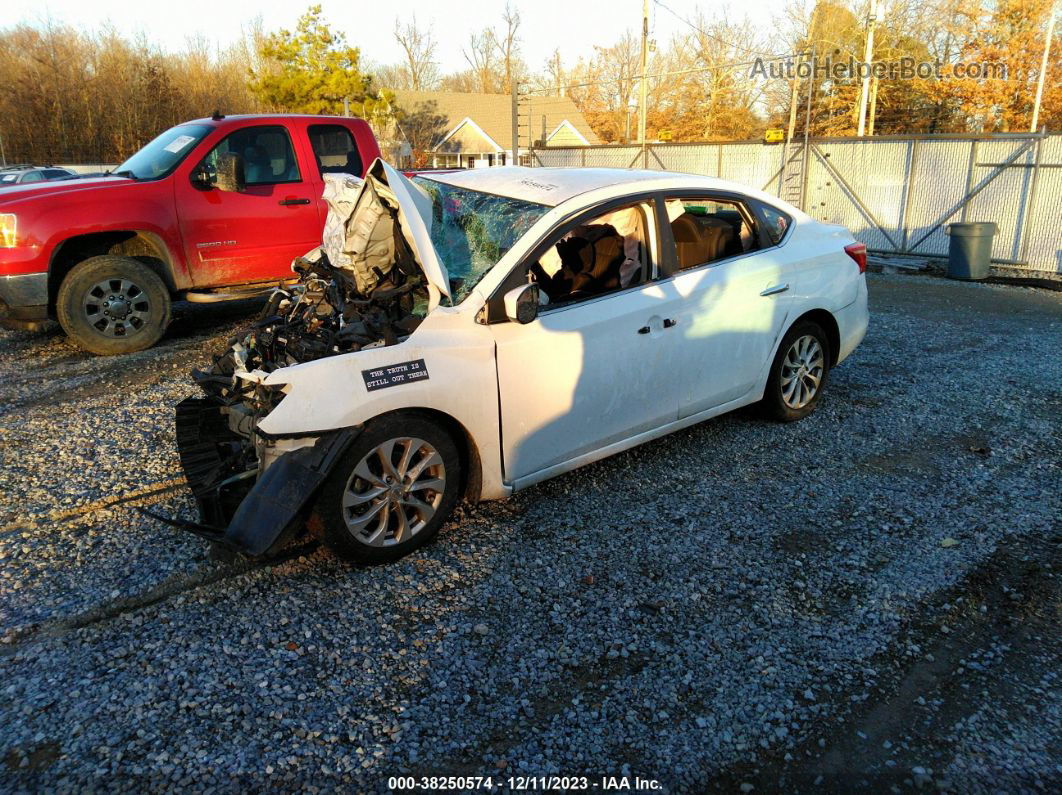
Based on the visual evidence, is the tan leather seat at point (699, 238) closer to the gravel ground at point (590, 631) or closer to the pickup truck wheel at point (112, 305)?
the gravel ground at point (590, 631)

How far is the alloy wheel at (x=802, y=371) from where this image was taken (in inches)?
207

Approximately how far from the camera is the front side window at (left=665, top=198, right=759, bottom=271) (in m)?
4.59

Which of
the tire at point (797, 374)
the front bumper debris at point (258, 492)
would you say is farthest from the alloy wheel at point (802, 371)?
the front bumper debris at point (258, 492)

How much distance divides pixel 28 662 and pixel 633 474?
3208 millimetres

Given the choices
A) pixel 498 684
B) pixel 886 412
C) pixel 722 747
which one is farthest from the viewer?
pixel 886 412

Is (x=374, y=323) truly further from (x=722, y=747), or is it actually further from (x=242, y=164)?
(x=242, y=164)

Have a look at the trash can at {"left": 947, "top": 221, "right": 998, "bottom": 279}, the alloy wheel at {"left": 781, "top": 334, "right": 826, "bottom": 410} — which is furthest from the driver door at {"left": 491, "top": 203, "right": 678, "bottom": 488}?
the trash can at {"left": 947, "top": 221, "right": 998, "bottom": 279}

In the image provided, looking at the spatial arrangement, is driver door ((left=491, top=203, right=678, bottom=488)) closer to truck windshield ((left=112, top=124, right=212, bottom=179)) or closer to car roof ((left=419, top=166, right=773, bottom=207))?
car roof ((left=419, top=166, right=773, bottom=207))

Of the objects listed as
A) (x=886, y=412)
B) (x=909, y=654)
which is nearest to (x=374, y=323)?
(x=909, y=654)

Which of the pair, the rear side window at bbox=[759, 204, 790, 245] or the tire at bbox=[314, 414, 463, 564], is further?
the rear side window at bbox=[759, 204, 790, 245]

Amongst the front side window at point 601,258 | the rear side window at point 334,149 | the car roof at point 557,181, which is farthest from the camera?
the rear side window at point 334,149

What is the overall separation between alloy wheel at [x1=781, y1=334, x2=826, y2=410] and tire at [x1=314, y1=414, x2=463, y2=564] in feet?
8.82

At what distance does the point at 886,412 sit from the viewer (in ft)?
19.0

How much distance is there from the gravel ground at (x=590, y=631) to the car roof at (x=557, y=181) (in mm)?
1713
